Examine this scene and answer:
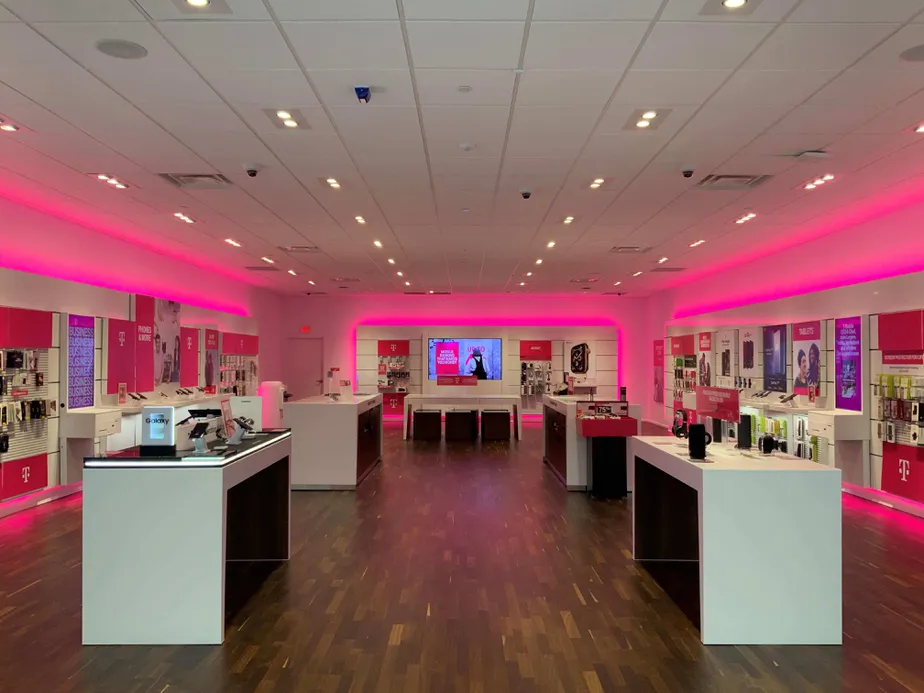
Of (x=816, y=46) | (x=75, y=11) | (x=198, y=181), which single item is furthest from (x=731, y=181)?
(x=75, y=11)

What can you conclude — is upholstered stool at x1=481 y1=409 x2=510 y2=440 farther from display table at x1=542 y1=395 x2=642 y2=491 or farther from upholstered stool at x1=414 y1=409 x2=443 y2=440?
display table at x1=542 y1=395 x2=642 y2=491

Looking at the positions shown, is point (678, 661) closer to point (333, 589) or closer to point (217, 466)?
point (333, 589)

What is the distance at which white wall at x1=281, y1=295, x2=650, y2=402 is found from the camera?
16453 mm

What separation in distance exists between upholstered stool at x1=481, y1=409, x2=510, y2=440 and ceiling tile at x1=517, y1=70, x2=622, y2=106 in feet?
29.0

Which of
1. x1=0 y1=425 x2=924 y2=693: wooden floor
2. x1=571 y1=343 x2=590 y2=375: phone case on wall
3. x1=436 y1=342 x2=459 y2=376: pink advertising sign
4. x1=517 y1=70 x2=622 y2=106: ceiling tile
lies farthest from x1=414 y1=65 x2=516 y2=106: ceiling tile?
x1=571 y1=343 x2=590 y2=375: phone case on wall

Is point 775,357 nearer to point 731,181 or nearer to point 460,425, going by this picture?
point 731,181

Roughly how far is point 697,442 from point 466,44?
287 cm

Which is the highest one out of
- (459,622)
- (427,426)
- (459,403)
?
(459,403)

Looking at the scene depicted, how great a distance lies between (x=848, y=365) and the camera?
295 inches

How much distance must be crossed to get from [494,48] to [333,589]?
148 inches

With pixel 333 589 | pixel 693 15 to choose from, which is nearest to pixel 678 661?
pixel 333 589

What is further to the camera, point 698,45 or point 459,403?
point 459,403

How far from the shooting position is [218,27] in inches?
127

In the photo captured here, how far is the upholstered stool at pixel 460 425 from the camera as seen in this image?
12367 millimetres
